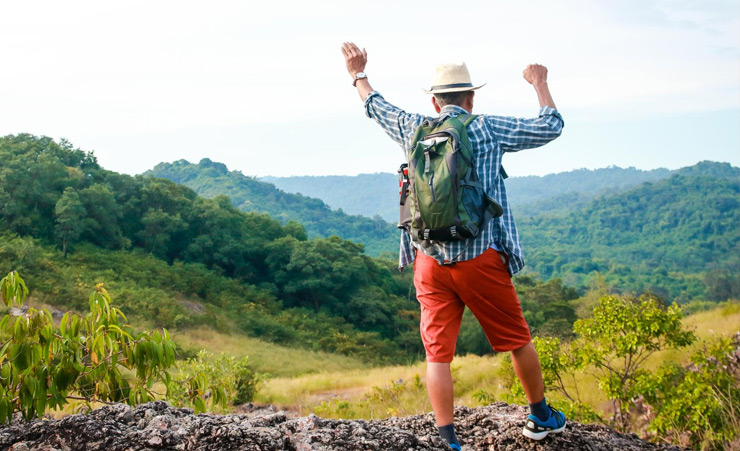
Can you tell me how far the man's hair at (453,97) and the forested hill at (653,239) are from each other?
2721 inches

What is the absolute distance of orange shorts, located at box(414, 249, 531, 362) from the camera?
2338 millimetres

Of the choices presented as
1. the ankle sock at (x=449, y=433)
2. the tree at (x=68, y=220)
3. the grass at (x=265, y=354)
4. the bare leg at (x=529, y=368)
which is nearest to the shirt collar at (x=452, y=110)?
the bare leg at (x=529, y=368)

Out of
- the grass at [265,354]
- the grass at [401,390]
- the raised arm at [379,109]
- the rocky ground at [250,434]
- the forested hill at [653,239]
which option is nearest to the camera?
the rocky ground at [250,434]

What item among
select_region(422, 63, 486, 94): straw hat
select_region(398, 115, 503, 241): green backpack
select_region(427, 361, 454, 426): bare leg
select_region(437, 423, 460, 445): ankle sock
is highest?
select_region(422, 63, 486, 94): straw hat

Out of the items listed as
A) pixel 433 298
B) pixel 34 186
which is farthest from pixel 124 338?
pixel 34 186

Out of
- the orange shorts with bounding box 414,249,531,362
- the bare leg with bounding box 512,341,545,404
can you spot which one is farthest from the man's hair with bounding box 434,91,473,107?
the bare leg with bounding box 512,341,545,404

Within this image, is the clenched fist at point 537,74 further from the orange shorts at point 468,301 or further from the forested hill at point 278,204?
the forested hill at point 278,204

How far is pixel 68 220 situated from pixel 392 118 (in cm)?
2893

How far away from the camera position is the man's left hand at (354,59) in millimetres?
2783

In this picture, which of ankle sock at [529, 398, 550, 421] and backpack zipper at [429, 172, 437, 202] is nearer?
backpack zipper at [429, 172, 437, 202]

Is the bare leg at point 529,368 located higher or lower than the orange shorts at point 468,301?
lower

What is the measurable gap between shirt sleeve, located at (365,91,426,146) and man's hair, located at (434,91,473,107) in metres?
0.10

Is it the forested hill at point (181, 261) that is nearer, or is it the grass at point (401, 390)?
the grass at point (401, 390)

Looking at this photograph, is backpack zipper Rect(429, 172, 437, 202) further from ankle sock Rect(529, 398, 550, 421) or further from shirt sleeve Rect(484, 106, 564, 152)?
ankle sock Rect(529, 398, 550, 421)
